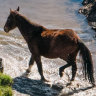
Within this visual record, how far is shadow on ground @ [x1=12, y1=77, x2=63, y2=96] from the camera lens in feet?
24.7

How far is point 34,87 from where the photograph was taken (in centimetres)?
784

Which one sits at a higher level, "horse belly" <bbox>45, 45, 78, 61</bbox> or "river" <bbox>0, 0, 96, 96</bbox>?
"horse belly" <bbox>45, 45, 78, 61</bbox>

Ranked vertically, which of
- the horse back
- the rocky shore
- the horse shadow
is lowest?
the horse shadow


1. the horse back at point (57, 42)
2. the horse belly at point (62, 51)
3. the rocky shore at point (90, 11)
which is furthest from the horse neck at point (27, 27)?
the rocky shore at point (90, 11)

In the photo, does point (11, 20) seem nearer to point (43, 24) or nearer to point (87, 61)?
point (87, 61)

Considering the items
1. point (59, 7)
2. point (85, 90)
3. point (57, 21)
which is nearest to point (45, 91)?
point (85, 90)

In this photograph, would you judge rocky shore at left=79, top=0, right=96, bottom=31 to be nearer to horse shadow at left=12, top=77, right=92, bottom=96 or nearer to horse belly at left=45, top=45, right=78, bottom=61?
horse belly at left=45, top=45, right=78, bottom=61

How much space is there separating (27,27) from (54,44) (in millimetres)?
1134

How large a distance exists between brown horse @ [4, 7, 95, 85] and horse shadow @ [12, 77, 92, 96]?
1.11 feet

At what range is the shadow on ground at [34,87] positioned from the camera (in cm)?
754

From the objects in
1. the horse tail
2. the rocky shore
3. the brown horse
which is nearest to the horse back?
the brown horse

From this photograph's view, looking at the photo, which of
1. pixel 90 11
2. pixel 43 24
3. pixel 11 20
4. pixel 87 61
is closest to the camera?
pixel 87 61

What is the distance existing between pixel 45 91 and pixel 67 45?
1166 millimetres

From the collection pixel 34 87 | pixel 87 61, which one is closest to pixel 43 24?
pixel 87 61
